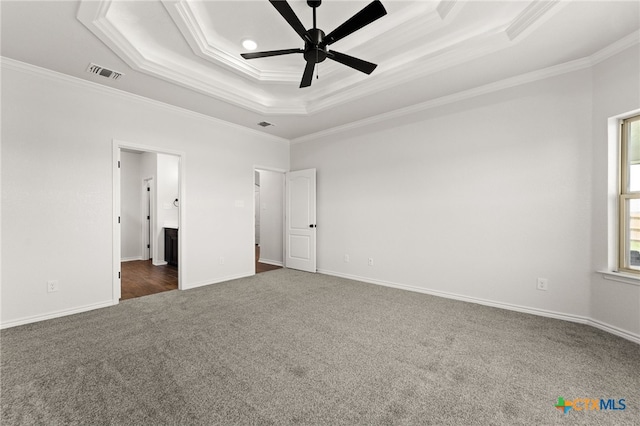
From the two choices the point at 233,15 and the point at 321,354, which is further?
the point at 233,15

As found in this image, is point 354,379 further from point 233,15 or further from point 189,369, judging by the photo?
point 233,15

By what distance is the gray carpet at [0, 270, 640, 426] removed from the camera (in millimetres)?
1626

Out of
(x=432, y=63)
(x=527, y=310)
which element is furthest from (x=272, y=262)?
(x=432, y=63)

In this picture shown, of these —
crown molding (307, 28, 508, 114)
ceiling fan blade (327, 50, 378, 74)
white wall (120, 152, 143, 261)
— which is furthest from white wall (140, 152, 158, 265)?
ceiling fan blade (327, 50, 378, 74)

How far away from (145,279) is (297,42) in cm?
461

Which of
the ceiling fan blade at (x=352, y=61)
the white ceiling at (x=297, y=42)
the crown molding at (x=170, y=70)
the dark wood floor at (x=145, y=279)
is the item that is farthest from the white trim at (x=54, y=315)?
the ceiling fan blade at (x=352, y=61)

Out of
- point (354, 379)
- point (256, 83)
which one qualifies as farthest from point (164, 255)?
point (354, 379)

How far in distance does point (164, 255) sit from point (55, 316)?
3.37 m

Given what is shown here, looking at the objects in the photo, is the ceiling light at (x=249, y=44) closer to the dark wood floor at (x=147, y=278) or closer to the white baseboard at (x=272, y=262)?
the dark wood floor at (x=147, y=278)

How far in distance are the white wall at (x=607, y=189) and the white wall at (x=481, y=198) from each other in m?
0.08

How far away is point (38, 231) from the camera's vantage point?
302 cm

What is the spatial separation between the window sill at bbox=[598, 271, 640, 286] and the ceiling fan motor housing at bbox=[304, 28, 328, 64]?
11.3 feet

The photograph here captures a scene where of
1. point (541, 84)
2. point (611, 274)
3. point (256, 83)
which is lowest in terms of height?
point (611, 274)

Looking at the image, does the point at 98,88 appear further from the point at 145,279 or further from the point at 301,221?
the point at 301,221
